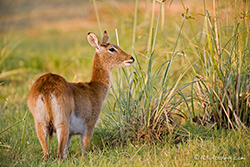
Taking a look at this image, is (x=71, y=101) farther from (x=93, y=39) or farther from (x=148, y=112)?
(x=93, y=39)

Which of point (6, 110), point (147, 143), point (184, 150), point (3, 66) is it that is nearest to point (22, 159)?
point (147, 143)

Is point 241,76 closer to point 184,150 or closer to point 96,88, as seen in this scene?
point 184,150

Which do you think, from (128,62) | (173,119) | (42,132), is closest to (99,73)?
(128,62)

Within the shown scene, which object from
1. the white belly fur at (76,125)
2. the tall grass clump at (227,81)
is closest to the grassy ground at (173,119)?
the tall grass clump at (227,81)

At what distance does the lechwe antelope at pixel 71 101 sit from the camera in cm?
361

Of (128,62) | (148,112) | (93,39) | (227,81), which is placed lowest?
(148,112)

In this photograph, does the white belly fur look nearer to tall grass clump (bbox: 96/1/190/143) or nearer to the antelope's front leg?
the antelope's front leg

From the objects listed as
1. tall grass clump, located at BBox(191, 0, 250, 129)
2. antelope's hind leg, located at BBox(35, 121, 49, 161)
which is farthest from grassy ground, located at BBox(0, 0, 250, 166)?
antelope's hind leg, located at BBox(35, 121, 49, 161)

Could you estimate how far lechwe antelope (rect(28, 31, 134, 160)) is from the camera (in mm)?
3607

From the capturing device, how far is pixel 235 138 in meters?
4.04

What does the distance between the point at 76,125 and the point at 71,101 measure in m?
0.33

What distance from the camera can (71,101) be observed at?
12.3 ft

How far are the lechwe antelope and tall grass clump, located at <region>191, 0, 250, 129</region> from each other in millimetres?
1040

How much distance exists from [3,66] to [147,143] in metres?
4.84
